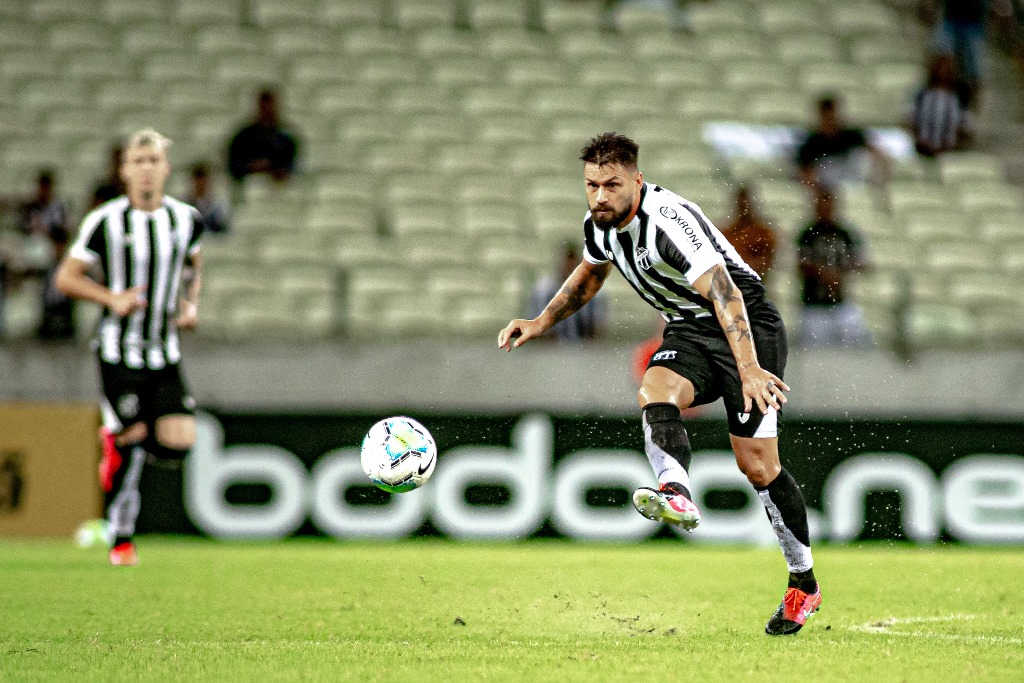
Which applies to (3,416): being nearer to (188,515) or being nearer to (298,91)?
(188,515)

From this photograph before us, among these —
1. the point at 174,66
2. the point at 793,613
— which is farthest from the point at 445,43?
the point at 793,613

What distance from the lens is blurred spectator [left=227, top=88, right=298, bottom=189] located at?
12.8m

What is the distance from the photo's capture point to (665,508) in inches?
203

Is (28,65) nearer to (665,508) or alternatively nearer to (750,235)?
(750,235)

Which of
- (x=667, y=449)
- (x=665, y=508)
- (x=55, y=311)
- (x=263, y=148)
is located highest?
(x=263, y=148)

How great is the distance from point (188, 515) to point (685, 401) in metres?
6.27

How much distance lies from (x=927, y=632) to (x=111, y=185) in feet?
26.5

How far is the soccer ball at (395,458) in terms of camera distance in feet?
21.4

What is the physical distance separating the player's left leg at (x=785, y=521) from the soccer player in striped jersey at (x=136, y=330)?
3.77 metres

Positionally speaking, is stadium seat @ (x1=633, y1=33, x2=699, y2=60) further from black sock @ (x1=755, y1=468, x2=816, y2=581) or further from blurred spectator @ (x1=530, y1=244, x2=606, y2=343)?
black sock @ (x1=755, y1=468, x2=816, y2=581)

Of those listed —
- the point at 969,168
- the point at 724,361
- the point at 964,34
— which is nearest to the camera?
the point at 724,361

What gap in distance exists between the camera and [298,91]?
1452 centimetres

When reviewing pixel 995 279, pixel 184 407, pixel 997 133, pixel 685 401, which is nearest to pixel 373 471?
pixel 685 401

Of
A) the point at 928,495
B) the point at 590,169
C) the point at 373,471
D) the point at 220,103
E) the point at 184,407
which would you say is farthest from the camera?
the point at 220,103
